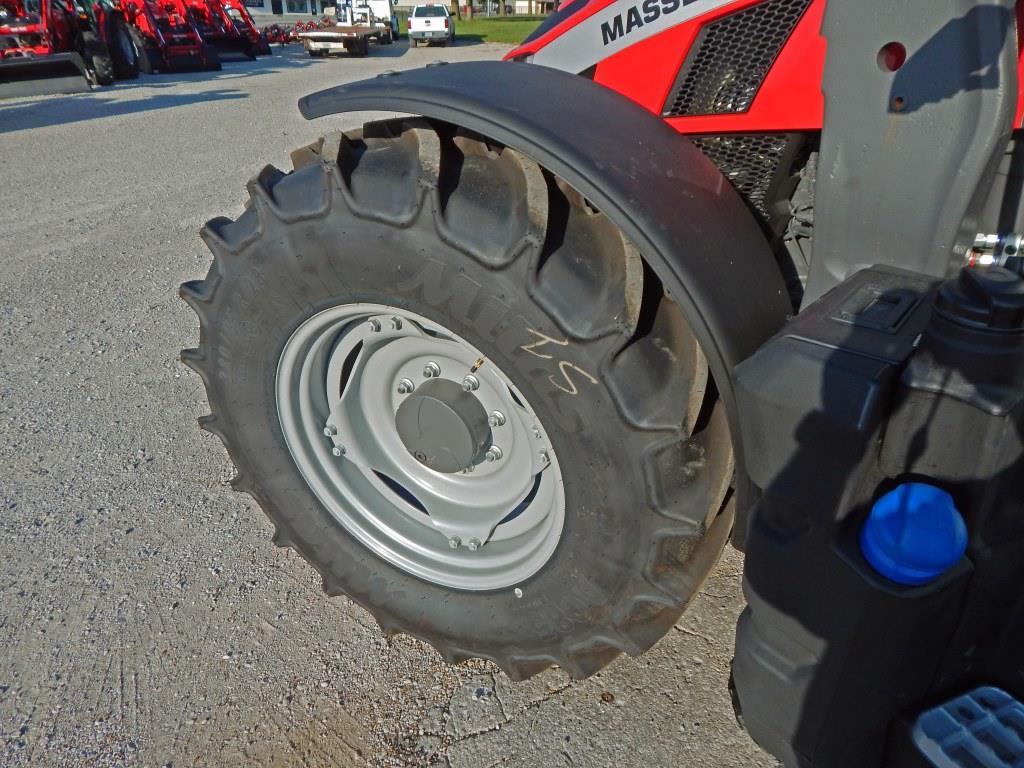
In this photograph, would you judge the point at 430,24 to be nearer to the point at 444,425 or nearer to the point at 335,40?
the point at 335,40

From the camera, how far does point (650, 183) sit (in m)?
1.23

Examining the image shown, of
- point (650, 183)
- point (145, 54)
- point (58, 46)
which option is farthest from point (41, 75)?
point (650, 183)

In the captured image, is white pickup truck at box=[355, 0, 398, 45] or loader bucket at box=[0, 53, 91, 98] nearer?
loader bucket at box=[0, 53, 91, 98]

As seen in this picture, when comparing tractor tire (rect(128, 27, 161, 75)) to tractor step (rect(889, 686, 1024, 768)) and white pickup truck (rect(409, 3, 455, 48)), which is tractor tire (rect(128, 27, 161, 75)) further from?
tractor step (rect(889, 686, 1024, 768))

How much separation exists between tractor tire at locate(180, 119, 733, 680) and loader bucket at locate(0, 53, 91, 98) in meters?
11.5

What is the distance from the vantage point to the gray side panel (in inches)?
41.7

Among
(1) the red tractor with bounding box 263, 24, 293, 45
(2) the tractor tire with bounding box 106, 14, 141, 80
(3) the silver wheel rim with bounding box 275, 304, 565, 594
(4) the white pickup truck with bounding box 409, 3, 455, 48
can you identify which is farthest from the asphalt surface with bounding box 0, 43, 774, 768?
(4) the white pickup truck with bounding box 409, 3, 455, 48

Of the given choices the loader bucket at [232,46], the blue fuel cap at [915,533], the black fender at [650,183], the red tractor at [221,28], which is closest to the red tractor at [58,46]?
the red tractor at [221,28]

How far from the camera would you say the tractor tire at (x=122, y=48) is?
12562 mm

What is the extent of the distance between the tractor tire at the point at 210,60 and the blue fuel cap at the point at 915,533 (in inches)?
635

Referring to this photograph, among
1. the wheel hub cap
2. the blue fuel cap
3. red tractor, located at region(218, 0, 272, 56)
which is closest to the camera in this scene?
the blue fuel cap

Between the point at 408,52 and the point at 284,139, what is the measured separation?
16.0 metres

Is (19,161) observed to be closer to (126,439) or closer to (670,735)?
(126,439)

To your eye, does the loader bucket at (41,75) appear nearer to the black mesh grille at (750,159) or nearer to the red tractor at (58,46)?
the red tractor at (58,46)
